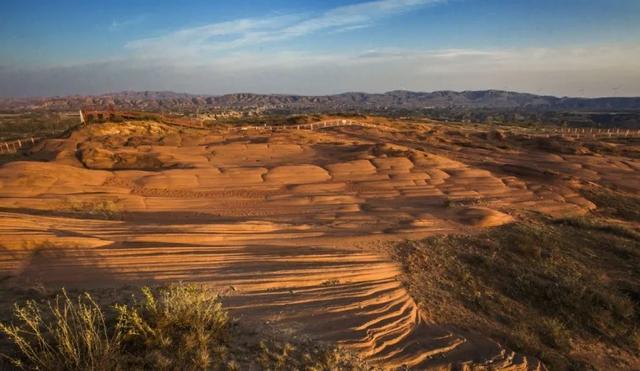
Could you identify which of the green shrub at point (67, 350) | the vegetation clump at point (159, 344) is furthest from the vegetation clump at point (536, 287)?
the green shrub at point (67, 350)

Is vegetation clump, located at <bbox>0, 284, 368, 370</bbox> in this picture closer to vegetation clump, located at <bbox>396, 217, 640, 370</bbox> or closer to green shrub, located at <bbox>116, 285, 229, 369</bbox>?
green shrub, located at <bbox>116, 285, 229, 369</bbox>

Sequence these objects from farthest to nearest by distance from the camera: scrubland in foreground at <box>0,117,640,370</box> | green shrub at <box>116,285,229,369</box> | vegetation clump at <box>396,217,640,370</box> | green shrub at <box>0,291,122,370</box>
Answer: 1. vegetation clump at <box>396,217,640,370</box>
2. scrubland in foreground at <box>0,117,640,370</box>
3. green shrub at <box>116,285,229,369</box>
4. green shrub at <box>0,291,122,370</box>

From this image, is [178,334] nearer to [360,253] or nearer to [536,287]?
[360,253]

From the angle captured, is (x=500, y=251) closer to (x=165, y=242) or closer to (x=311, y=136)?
(x=165, y=242)

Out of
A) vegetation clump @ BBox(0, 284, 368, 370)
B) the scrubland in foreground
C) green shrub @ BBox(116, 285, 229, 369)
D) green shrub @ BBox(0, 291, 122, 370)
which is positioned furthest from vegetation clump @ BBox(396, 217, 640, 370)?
green shrub @ BBox(0, 291, 122, 370)

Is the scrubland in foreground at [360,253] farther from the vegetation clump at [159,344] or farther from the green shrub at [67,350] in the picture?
the green shrub at [67,350]

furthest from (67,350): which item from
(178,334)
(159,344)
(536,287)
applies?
(536,287)

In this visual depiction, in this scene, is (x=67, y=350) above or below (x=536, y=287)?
above

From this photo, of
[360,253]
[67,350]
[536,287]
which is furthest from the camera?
[360,253]

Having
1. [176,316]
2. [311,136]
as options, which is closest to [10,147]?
[311,136]
